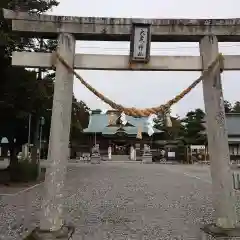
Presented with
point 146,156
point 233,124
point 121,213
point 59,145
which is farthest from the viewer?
point 233,124

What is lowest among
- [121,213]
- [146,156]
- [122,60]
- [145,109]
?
[121,213]

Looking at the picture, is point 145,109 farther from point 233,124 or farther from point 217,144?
point 233,124

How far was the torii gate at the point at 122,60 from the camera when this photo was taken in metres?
7.28

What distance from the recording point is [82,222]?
8672 millimetres

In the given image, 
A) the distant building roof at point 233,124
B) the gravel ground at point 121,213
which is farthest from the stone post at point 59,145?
the distant building roof at point 233,124

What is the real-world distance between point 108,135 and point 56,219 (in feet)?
145

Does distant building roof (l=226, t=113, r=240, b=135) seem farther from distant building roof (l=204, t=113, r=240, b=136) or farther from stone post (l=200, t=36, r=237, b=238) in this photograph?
stone post (l=200, t=36, r=237, b=238)

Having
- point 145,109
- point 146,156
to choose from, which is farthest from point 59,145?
point 146,156

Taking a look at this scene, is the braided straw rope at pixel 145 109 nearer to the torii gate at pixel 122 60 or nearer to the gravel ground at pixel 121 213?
the torii gate at pixel 122 60

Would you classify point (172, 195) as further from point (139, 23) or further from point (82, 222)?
point (139, 23)

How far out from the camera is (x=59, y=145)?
23.9 feet

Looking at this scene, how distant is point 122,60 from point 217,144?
8.67ft

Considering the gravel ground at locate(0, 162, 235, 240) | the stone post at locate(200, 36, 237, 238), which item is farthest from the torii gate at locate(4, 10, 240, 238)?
the gravel ground at locate(0, 162, 235, 240)

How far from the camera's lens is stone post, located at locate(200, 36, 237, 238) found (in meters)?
7.16
